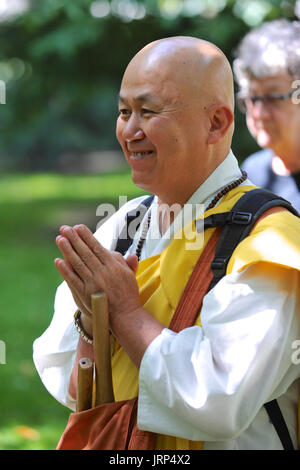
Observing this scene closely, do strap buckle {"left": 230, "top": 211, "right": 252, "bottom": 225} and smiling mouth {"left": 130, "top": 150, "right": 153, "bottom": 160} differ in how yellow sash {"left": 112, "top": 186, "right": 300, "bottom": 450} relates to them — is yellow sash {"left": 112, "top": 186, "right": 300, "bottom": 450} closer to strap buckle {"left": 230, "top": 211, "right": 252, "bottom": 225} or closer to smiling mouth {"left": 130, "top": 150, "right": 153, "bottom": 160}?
strap buckle {"left": 230, "top": 211, "right": 252, "bottom": 225}

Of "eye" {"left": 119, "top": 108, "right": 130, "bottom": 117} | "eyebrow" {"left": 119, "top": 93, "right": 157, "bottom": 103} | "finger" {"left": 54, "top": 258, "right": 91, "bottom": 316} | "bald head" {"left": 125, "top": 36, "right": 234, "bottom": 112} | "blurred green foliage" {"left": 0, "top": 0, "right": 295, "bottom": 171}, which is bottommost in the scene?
"blurred green foliage" {"left": 0, "top": 0, "right": 295, "bottom": 171}

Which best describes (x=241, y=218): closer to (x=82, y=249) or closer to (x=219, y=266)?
(x=219, y=266)

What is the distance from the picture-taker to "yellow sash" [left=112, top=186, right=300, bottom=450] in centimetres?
194

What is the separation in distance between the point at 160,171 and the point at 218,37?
6007 millimetres

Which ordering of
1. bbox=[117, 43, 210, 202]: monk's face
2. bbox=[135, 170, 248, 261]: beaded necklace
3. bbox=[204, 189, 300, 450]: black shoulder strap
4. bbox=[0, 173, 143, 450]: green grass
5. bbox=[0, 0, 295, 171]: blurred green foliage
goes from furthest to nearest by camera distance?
bbox=[0, 0, 295, 171]: blurred green foliage, bbox=[0, 173, 143, 450]: green grass, bbox=[135, 170, 248, 261]: beaded necklace, bbox=[117, 43, 210, 202]: monk's face, bbox=[204, 189, 300, 450]: black shoulder strap

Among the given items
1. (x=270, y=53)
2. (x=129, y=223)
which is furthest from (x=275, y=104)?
(x=129, y=223)

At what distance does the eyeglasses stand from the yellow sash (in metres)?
1.75

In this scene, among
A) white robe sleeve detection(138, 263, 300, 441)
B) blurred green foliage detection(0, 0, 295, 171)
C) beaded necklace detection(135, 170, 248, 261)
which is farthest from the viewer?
blurred green foliage detection(0, 0, 295, 171)

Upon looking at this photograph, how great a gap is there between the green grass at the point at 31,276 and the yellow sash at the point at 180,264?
287 centimetres

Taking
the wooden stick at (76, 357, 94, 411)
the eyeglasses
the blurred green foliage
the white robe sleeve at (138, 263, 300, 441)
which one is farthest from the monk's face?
the blurred green foliage

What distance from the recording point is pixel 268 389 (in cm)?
191

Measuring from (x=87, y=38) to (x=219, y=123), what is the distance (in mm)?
6829
